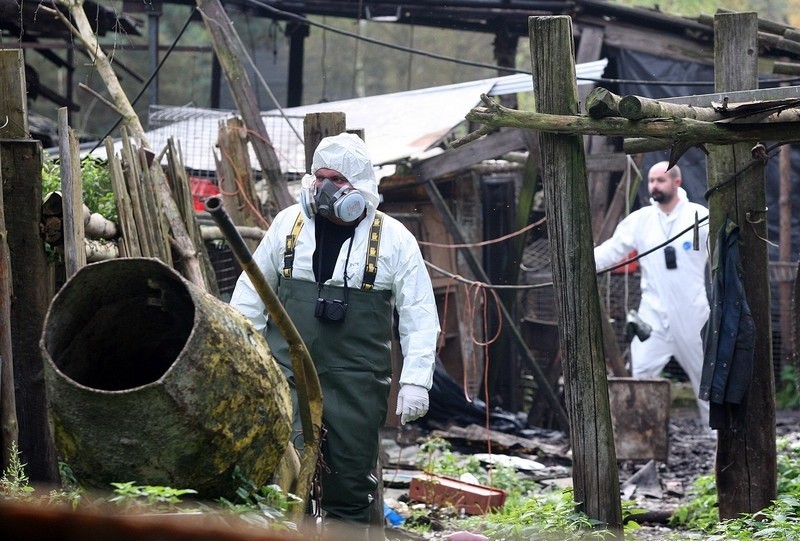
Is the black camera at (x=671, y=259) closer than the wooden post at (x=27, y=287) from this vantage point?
No

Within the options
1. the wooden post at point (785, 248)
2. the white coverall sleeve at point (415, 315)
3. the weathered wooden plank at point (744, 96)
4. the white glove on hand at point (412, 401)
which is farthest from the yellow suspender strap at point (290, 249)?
the wooden post at point (785, 248)

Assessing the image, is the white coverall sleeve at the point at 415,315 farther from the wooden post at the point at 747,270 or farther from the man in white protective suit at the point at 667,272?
the man in white protective suit at the point at 667,272

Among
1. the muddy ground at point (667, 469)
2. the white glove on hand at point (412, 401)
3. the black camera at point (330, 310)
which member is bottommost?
the muddy ground at point (667, 469)

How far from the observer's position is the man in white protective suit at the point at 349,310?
17.2 ft

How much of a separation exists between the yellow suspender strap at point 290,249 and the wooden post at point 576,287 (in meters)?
1.25

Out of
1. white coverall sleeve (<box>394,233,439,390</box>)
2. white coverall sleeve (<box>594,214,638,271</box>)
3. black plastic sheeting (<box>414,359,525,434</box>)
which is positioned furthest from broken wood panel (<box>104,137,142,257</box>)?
white coverall sleeve (<box>594,214,638,271</box>)

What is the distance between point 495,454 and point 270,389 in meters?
6.43

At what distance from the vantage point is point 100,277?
333 centimetres

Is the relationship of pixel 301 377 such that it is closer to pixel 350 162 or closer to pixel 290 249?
pixel 290 249

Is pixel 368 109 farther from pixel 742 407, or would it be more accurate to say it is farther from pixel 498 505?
pixel 742 407

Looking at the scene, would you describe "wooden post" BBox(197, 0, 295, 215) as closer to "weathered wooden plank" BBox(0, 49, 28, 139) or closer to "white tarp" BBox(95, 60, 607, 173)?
"white tarp" BBox(95, 60, 607, 173)

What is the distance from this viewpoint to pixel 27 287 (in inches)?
189

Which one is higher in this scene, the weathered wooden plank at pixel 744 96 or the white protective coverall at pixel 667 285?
the weathered wooden plank at pixel 744 96

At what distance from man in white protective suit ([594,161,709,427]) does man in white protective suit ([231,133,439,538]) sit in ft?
14.3
